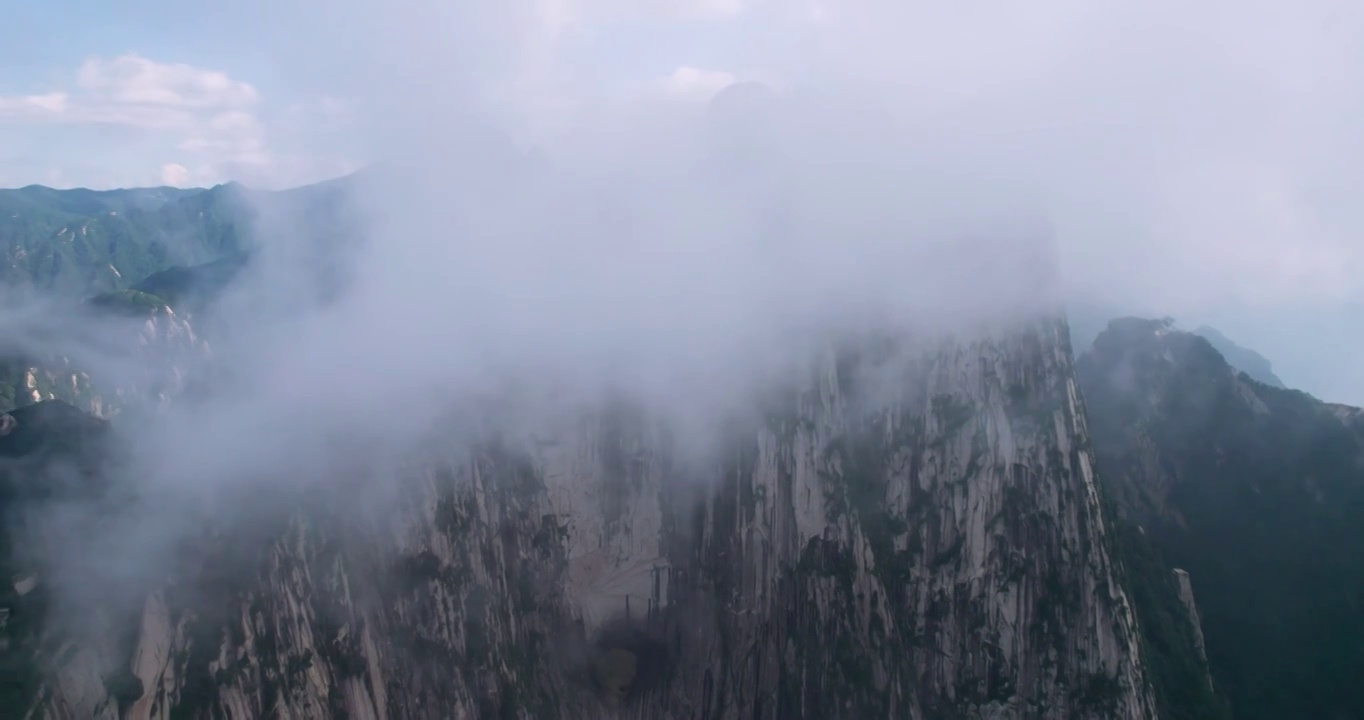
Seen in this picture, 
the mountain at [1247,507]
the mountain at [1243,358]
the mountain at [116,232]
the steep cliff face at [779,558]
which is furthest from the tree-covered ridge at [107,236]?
the mountain at [1243,358]

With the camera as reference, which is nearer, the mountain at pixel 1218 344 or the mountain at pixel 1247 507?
the mountain at pixel 1247 507

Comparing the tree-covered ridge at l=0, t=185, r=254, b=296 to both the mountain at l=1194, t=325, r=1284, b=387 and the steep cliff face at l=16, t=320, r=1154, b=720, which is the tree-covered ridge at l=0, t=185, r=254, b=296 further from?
the mountain at l=1194, t=325, r=1284, b=387

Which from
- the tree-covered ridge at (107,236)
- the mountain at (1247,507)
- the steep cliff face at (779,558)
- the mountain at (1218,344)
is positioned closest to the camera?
the steep cliff face at (779,558)

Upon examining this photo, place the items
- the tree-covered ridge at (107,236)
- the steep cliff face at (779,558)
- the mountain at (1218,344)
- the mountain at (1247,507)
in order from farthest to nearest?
the tree-covered ridge at (107,236)
the mountain at (1218,344)
the mountain at (1247,507)
the steep cliff face at (779,558)

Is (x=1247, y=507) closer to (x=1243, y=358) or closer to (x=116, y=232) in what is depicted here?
(x=1243, y=358)

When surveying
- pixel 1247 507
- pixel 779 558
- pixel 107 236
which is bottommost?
pixel 1247 507

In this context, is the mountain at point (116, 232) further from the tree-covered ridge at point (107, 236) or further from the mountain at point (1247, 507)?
the mountain at point (1247, 507)

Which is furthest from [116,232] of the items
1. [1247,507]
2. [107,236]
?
[1247,507]
